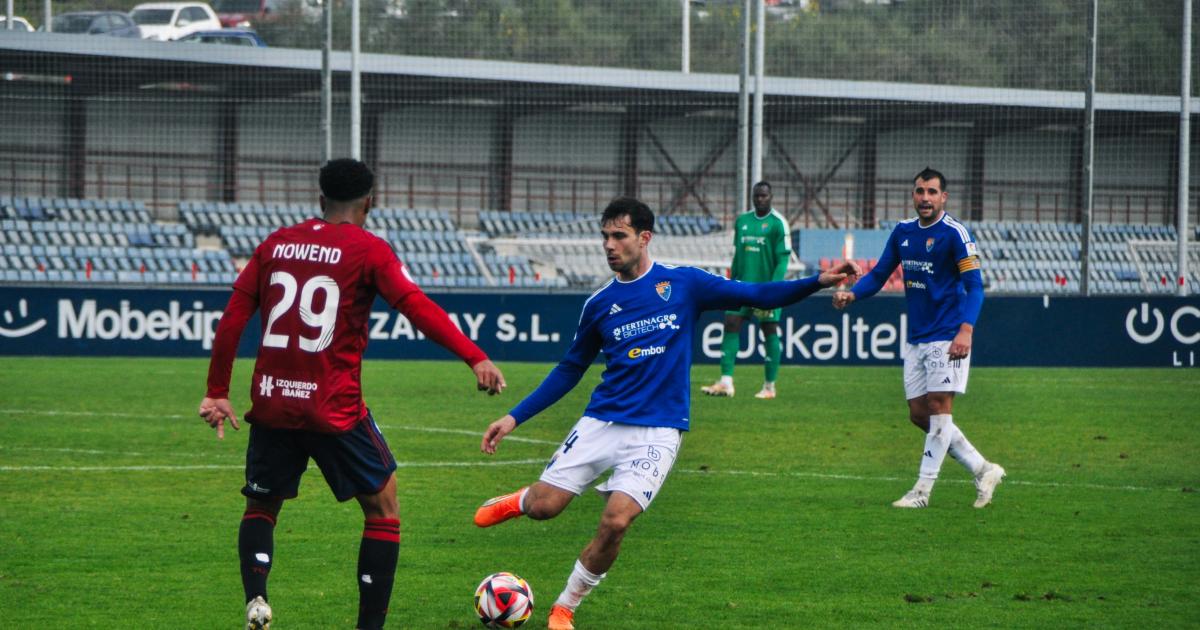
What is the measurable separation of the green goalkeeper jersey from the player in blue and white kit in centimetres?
910

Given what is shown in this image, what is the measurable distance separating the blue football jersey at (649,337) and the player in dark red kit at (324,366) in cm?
78

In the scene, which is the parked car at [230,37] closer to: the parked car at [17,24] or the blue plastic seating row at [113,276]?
the parked car at [17,24]

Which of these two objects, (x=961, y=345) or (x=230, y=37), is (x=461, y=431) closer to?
(x=961, y=345)

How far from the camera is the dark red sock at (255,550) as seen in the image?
547 centimetres

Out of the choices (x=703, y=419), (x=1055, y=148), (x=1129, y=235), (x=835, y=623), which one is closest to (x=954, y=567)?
(x=835, y=623)

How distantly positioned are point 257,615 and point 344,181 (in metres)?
1.63

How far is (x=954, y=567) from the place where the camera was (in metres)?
7.15

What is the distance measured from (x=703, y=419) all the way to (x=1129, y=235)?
2286cm

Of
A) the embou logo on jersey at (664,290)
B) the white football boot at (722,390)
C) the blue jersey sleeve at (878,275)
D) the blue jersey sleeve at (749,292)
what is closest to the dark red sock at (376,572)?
the embou logo on jersey at (664,290)

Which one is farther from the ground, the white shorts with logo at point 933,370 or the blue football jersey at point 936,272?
the blue football jersey at point 936,272

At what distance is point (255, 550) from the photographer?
5.52 meters

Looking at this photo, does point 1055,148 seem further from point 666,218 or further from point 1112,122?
point 666,218

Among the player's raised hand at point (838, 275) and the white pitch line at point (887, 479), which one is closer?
the player's raised hand at point (838, 275)

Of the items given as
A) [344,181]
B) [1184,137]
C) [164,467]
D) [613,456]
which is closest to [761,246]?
[164,467]
